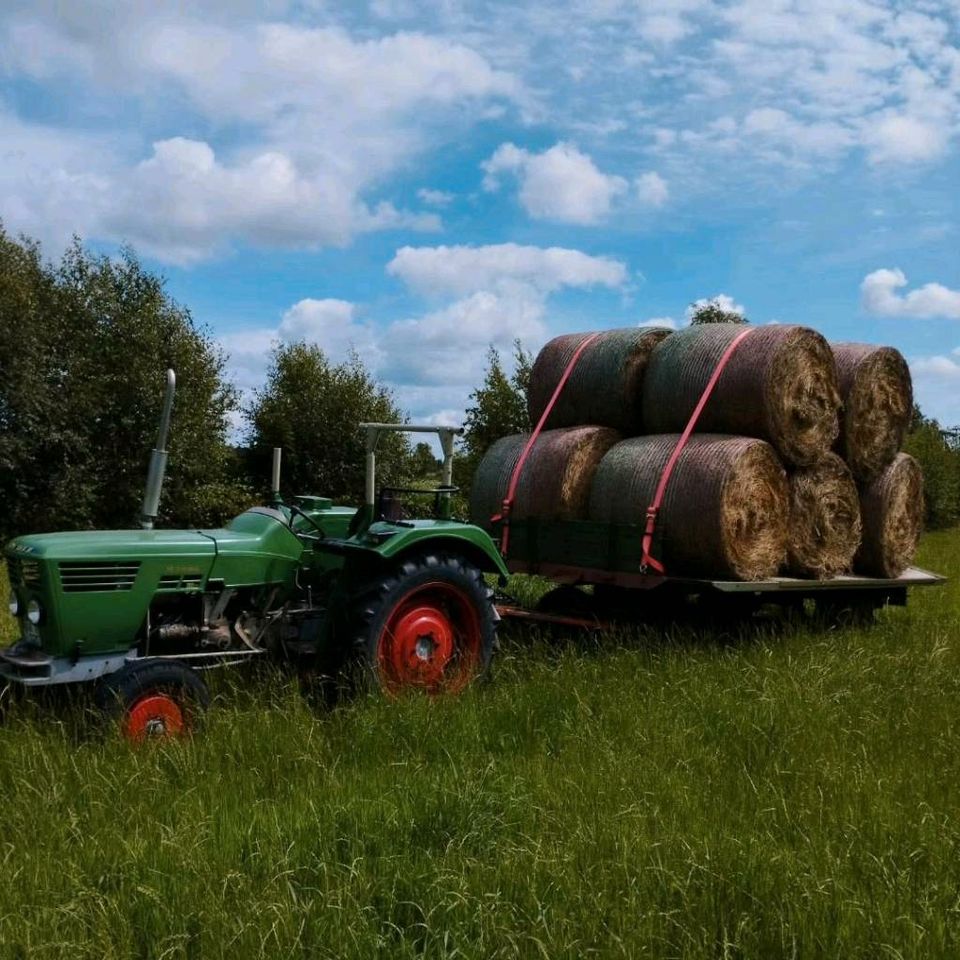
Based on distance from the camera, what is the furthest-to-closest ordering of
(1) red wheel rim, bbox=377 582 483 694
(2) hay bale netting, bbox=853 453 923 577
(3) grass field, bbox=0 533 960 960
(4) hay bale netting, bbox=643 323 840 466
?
(2) hay bale netting, bbox=853 453 923 577, (4) hay bale netting, bbox=643 323 840 466, (1) red wheel rim, bbox=377 582 483 694, (3) grass field, bbox=0 533 960 960

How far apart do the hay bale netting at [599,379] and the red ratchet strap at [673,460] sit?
30.1 inches

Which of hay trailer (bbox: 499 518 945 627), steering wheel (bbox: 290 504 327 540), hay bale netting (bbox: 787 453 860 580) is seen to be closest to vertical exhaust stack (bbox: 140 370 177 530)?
steering wheel (bbox: 290 504 327 540)

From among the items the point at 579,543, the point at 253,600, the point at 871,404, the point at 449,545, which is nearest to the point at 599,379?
the point at 579,543

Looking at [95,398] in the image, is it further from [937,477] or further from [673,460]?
[937,477]

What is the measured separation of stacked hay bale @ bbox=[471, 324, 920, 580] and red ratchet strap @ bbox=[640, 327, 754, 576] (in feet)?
0.14

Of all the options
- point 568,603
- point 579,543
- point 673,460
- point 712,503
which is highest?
point 673,460

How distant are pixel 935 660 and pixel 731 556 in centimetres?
144

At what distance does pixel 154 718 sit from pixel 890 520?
5977mm

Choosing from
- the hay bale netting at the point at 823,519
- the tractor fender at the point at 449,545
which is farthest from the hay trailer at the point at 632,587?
the tractor fender at the point at 449,545

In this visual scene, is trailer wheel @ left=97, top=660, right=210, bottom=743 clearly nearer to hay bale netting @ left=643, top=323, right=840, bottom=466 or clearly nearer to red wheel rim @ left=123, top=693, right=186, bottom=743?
red wheel rim @ left=123, top=693, right=186, bottom=743

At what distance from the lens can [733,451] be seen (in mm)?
7105

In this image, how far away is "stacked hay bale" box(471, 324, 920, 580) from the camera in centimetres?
718

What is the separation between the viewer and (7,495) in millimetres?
21578

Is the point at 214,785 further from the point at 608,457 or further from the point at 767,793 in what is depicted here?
the point at 608,457
